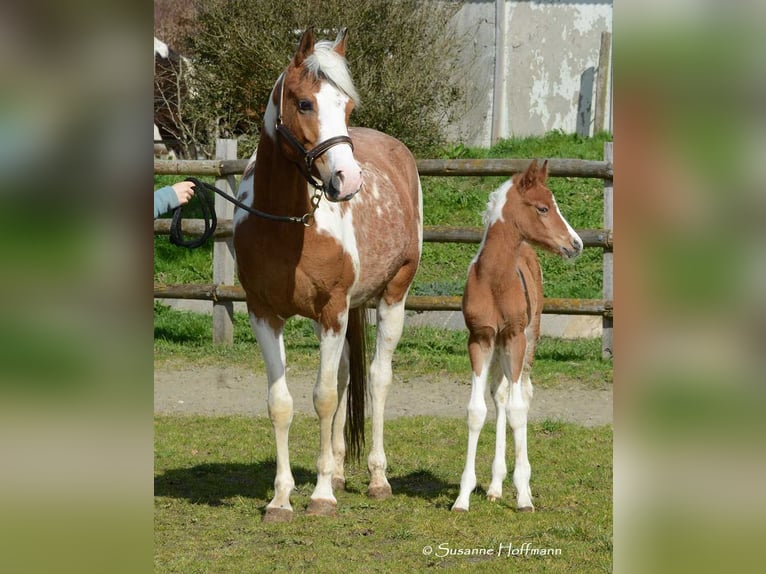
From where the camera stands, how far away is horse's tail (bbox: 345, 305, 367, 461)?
18.1 feet

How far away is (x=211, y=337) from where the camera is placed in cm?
984

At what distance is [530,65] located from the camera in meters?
15.4

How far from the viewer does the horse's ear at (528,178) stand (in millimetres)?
4766

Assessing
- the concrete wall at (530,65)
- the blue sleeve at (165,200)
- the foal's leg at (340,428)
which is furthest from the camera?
the concrete wall at (530,65)

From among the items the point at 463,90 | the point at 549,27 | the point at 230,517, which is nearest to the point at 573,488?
the point at 230,517

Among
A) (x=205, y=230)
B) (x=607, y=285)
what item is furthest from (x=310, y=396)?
(x=205, y=230)

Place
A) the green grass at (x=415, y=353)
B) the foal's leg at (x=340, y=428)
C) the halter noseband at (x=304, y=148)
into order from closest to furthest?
the halter noseband at (x=304, y=148) → the foal's leg at (x=340, y=428) → the green grass at (x=415, y=353)

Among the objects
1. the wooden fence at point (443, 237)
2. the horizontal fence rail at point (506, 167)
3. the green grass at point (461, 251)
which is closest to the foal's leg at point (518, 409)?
the wooden fence at point (443, 237)

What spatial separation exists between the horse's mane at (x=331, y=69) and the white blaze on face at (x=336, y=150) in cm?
3

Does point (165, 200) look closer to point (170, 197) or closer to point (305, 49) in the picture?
point (170, 197)

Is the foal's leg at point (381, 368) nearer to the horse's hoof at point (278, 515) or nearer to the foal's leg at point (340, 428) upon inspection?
the foal's leg at point (340, 428)

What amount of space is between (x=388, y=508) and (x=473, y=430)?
0.63m

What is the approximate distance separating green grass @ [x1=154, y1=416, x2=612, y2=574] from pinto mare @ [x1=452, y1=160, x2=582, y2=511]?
0.25 metres
